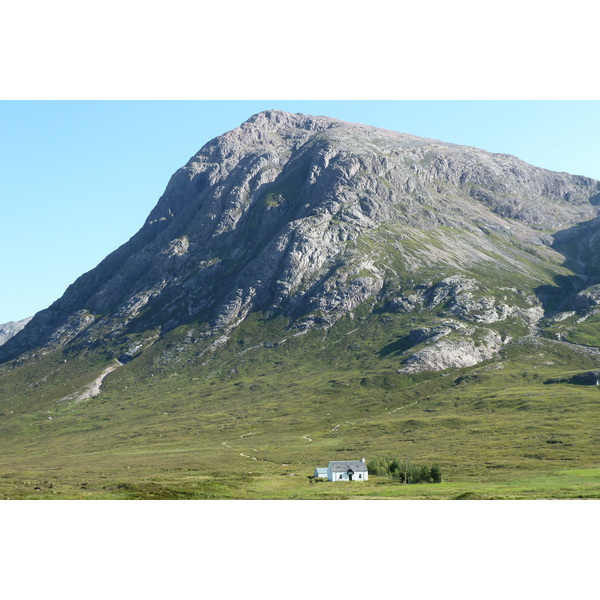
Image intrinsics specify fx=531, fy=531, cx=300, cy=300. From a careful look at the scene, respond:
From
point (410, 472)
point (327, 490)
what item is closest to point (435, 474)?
point (410, 472)

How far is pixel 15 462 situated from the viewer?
7466 inches

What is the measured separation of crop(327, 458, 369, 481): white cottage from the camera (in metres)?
112

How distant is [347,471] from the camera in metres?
114

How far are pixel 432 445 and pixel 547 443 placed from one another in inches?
1364

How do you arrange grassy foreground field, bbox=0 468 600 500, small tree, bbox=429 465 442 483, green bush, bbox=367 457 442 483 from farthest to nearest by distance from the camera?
green bush, bbox=367 457 442 483, small tree, bbox=429 465 442 483, grassy foreground field, bbox=0 468 600 500

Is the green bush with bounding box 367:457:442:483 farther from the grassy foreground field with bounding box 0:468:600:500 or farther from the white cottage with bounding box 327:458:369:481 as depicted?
the white cottage with bounding box 327:458:369:481

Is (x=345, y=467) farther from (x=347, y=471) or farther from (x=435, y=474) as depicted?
(x=435, y=474)

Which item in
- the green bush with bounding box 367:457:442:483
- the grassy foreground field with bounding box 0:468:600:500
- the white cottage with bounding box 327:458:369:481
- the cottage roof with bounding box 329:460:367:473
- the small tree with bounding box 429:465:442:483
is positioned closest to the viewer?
the grassy foreground field with bounding box 0:468:600:500

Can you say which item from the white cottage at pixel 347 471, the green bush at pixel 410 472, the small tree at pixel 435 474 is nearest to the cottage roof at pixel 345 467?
the white cottage at pixel 347 471

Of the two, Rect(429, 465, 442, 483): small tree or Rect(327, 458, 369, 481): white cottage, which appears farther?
Rect(327, 458, 369, 481): white cottage

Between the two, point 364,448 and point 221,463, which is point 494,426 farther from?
point 221,463

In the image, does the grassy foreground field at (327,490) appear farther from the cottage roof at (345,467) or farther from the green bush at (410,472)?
the cottage roof at (345,467)

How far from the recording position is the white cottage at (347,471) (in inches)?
4419

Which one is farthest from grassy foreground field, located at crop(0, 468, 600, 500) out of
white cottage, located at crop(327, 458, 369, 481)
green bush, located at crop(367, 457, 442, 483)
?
white cottage, located at crop(327, 458, 369, 481)
